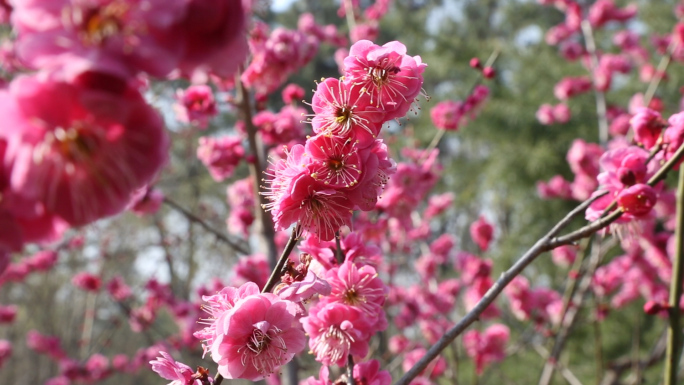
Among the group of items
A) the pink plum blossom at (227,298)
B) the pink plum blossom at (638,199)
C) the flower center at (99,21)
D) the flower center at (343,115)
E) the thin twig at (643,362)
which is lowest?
the pink plum blossom at (227,298)

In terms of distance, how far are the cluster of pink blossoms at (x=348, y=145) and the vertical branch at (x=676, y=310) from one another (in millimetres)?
1042

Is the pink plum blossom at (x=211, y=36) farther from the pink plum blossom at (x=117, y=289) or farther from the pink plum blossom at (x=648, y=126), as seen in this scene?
the pink plum blossom at (x=117, y=289)

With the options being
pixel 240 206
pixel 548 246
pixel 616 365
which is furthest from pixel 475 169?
pixel 548 246

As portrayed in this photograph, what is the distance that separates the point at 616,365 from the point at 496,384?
4.27m

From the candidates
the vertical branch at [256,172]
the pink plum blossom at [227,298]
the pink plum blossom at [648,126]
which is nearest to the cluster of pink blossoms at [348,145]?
the pink plum blossom at [227,298]

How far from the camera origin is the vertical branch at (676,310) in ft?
5.12

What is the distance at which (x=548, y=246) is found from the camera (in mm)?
1420

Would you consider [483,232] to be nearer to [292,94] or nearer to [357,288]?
[292,94]

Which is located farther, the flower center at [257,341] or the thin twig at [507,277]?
the thin twig at [507,277]

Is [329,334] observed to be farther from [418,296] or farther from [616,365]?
[418,296]

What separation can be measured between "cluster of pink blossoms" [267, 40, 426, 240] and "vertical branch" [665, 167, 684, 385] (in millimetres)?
1042

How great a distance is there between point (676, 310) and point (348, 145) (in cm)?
119

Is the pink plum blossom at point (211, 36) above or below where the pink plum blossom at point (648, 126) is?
below

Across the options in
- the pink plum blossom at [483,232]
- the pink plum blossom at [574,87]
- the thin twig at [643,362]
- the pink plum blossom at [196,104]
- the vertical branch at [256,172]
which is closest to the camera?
the vertical branch at [256,172]
